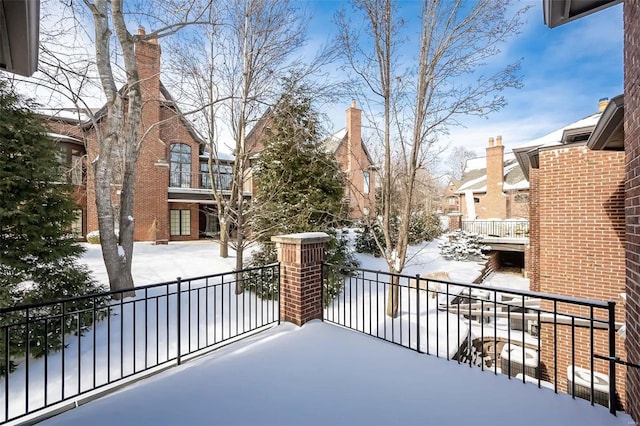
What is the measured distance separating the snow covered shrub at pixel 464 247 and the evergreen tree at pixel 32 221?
15699 mm

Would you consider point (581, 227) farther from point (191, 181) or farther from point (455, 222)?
point (191, 181)

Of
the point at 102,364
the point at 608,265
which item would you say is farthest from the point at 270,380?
the point at 608,265

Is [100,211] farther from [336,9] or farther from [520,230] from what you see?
[520,230]

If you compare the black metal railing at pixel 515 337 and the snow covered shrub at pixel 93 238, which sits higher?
the snow covered shrub at pixel 93 238

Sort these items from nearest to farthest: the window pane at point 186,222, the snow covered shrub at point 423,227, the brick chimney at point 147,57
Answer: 1. the brick chimney at point 147,57
2. the snow covered shrub at point 423,227
3. the window pane at point 186,222

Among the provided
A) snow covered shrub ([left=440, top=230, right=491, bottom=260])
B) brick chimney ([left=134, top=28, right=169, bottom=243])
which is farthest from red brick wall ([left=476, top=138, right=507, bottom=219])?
brick chimney ([left=134, top=28, right=169, bottom=243])

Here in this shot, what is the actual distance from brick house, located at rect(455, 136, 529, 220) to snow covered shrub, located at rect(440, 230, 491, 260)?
679 cm

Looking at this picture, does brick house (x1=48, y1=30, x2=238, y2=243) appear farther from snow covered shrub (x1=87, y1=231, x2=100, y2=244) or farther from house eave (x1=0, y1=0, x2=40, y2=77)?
house eave (x1=0, y1=0, x2=40, y2=77)

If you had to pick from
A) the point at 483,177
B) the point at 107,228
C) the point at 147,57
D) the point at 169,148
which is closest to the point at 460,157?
the point at 483,177


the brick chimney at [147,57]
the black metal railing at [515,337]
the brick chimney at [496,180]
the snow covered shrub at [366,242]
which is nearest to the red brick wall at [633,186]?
the black metal railing at [515,337]

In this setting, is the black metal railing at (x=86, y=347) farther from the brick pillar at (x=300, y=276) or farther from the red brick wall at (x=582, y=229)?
the red brick wall at (x=582, y=229)

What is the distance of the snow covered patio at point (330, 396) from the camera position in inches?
101

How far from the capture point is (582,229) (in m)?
6.09

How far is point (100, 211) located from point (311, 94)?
632 cm
